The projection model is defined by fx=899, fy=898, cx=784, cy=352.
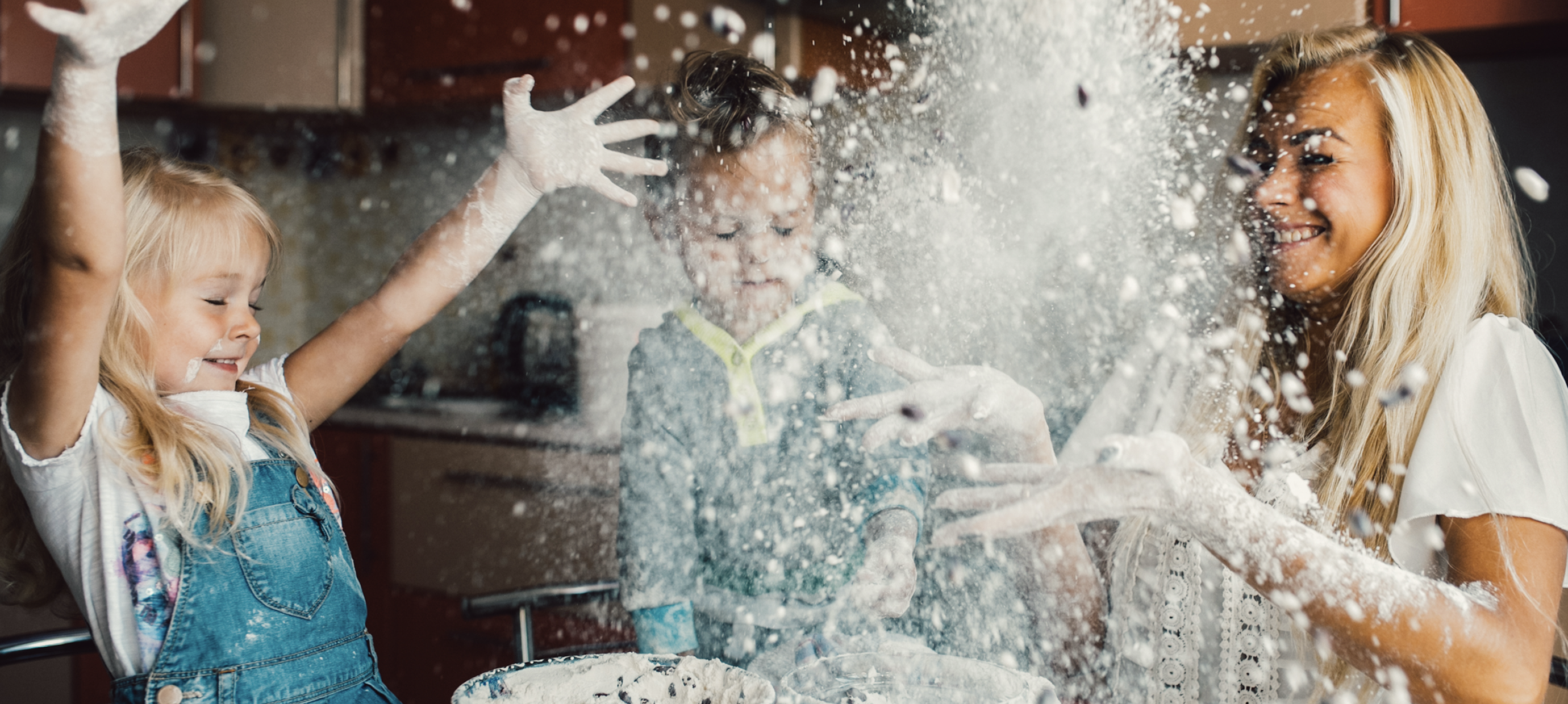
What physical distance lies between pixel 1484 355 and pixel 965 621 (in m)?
0.38

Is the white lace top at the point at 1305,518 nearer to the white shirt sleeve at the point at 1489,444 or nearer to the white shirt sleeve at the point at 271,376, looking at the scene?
the white shirt sleeve at the point at 1489,444

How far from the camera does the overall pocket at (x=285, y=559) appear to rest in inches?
21.9

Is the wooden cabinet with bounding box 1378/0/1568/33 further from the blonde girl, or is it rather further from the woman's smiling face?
the blonde girl

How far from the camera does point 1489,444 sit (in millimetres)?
550

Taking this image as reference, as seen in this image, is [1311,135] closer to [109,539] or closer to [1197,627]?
[1197,627]

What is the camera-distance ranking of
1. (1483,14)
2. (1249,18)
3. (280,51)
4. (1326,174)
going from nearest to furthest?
(1326,174)
(1249,18)
(1483,14)
(280,51)

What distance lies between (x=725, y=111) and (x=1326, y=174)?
432mm

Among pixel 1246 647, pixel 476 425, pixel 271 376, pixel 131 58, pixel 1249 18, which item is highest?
pixel 131 58

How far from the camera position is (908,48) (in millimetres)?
750

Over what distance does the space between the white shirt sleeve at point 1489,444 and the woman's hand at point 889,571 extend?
307 mm

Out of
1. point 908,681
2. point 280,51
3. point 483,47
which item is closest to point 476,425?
point 483,47

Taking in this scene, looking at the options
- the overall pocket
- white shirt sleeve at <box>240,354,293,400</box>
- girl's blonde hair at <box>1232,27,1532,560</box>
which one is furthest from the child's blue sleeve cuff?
girl's blonde hair at <box>1232,27,1532,560</box>

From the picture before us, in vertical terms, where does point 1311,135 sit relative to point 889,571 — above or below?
above

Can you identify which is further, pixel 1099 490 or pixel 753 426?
pixel 753 426
